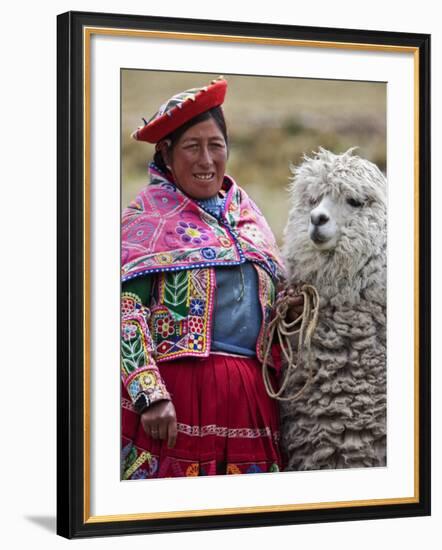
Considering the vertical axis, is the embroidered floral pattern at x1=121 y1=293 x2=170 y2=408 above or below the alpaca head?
below

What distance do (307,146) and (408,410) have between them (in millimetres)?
1100

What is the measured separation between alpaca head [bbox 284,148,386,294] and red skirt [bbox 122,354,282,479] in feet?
1.49

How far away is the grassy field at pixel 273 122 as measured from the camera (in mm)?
4422

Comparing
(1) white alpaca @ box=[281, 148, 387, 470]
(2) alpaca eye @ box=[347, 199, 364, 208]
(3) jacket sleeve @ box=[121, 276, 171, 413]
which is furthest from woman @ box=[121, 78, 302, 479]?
(2) alpaca eye @ box=[347, 199, 364, 208]

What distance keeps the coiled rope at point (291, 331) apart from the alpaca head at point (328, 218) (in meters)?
0.09

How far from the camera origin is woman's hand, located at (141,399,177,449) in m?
4.41

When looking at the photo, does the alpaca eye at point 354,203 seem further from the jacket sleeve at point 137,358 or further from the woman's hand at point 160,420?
the woman's hand at point 160,420

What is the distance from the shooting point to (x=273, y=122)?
4.66m

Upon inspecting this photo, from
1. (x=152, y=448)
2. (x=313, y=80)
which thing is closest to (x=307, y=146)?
(x=313, y=80)

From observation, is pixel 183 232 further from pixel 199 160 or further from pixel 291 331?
pixel 291 331

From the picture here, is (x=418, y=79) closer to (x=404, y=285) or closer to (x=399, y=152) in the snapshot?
(x=399, y=152)

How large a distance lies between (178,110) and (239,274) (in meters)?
0.63

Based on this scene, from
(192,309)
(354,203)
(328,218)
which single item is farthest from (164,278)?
(354,203)

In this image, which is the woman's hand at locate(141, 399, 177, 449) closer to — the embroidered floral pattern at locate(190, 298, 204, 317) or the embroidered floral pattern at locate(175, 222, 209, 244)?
the embroidered floral pattern at locate(190, 298, 204, 317)
